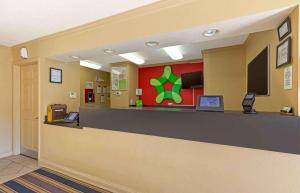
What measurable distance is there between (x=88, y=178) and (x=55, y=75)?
2027 millimetres

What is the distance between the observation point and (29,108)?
3707 mm

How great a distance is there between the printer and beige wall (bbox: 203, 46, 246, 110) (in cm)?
316

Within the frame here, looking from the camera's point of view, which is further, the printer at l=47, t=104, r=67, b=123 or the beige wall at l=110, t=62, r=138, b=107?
the beige wall at l=110, t=62, r=138, b=107

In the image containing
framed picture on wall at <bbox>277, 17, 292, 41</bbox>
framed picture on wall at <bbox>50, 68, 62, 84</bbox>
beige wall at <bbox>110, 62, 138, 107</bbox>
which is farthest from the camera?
beige wall at <bbox>110, 62, 138, 107</bbox>

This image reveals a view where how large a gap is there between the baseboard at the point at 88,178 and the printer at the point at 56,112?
2.57ft

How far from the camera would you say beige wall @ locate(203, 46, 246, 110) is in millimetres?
3697

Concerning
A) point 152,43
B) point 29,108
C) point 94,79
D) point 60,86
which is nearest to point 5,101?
point 29,108

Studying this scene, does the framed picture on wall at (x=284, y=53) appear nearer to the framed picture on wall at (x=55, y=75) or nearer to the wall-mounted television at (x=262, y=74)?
the wall-mounted television at (x=262, y=74)

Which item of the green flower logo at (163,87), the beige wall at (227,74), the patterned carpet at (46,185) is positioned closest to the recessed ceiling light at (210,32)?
the beige wall at (227,74)

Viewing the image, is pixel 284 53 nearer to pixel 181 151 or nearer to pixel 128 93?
pixel 181 151

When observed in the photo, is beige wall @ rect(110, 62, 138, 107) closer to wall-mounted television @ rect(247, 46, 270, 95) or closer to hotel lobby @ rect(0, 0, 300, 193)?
hotel lobby @ rect(0, 0, 300, 193)

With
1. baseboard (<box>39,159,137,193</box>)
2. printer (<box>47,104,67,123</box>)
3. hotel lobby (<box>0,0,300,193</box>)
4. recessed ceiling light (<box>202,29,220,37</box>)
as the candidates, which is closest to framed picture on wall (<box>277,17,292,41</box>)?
hotel lobby (<box>0,0,300,193</box>)

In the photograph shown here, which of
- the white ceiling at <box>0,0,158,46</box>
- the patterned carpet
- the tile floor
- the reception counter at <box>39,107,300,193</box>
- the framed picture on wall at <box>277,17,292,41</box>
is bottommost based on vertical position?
the tile floor

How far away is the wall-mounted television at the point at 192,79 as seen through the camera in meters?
4.82
